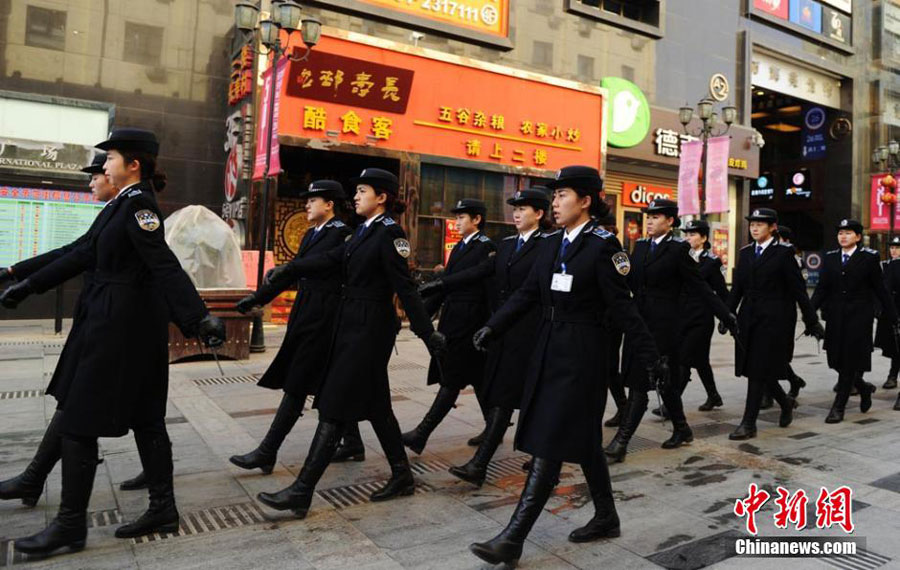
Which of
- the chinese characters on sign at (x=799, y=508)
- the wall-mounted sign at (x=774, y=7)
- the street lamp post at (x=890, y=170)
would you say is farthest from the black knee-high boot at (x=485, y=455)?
the wall-mounted sign at (x=774, y=7)

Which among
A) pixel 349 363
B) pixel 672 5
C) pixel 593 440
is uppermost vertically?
pixel 672 5

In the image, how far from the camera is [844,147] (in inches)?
1174

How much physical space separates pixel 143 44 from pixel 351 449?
1253 cm

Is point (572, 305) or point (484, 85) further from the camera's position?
point (484, 85)

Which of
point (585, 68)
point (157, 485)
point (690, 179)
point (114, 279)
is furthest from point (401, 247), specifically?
point (585, 68)

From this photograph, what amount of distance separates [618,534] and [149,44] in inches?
570

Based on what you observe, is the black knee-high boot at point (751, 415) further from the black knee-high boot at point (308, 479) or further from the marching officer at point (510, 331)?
the black knee-high boot at point (308, 479)

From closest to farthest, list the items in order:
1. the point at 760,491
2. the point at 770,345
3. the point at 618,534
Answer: the point at 618,534
the point at 760,491
the point at 770,345

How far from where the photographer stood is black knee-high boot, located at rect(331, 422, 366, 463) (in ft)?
17.1

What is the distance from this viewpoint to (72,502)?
341cm

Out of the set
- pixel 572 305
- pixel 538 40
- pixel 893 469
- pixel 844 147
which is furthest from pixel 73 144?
pixel 844 147

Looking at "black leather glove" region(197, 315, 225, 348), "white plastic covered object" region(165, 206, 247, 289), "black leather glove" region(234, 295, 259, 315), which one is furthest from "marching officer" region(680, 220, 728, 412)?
"white plastic covered object" region(165, 206, 247, 289)

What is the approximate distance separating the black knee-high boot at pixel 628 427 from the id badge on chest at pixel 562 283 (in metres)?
2.28

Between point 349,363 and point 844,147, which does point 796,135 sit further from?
point 349,363
